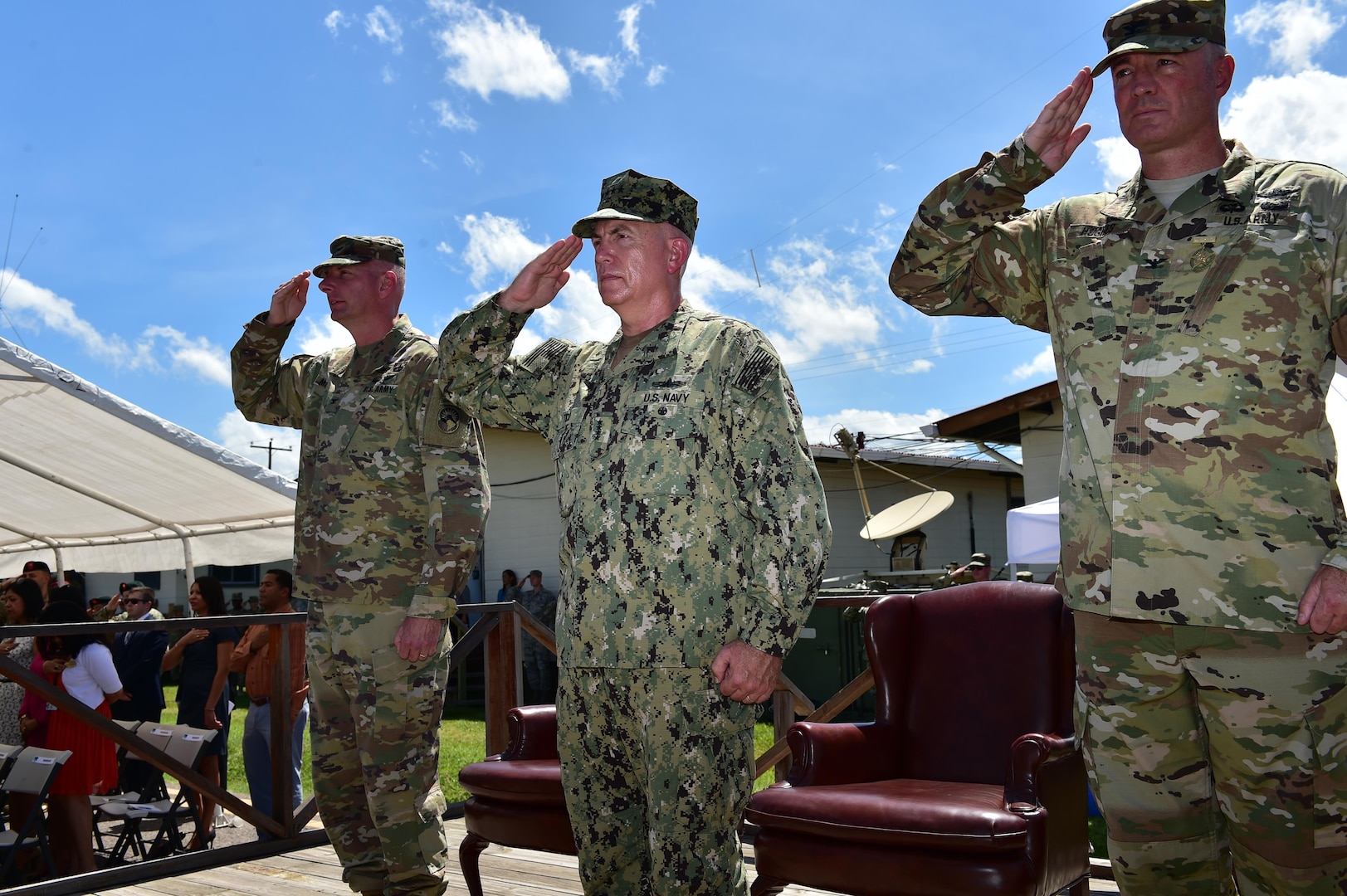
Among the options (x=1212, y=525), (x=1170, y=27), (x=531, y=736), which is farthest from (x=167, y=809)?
(x=1170, y=27)

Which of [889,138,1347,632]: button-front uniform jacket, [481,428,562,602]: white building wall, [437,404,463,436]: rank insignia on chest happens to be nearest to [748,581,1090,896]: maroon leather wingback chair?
[889,138,1347,632]: button-front uniform jacket

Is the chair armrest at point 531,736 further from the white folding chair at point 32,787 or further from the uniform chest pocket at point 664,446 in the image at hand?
the white folding chair at point 32,787

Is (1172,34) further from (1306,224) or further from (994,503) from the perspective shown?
(994,503)

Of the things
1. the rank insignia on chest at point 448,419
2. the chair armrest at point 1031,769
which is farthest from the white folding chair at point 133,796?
A: the chair armrest at point 1031,769

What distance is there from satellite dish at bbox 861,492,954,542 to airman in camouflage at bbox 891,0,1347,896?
1054 centimetres

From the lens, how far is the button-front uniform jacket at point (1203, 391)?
1.80 metres

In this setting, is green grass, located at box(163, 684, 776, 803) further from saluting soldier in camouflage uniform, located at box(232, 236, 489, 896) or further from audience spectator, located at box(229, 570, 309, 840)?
saluting soldier in camouflage uniform, located at box(232, 236, 489, 896)

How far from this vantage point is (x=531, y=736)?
148 inches

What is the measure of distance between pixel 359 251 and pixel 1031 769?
2.42m

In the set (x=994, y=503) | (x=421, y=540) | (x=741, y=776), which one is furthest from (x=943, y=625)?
(x=994, y=503)

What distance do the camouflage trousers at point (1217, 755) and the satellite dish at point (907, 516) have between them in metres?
10.6

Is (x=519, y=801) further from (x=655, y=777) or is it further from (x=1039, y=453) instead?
(x=1039, y=453)

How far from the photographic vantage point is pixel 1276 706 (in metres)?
1.77

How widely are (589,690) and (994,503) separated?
59.8 ft
